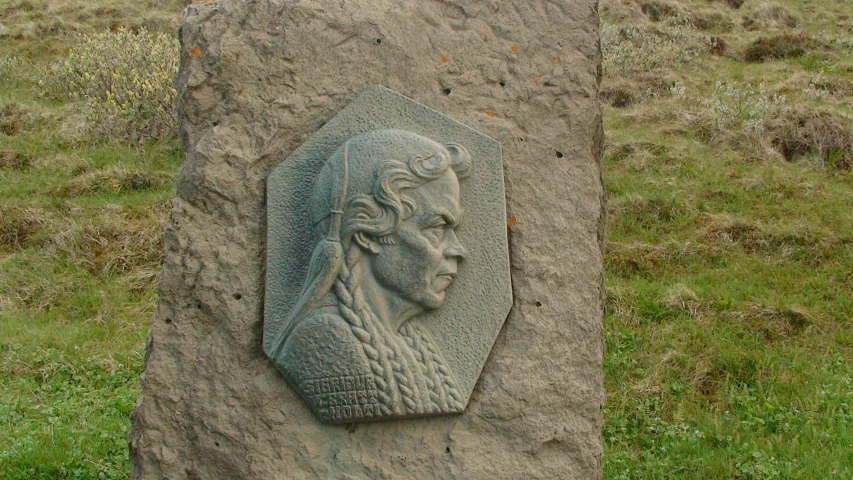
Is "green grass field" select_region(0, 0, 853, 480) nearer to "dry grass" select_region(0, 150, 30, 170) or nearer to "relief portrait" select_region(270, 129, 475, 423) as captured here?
"dry grass" select_region(0, 150, 30, 170)

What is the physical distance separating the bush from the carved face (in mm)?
5515

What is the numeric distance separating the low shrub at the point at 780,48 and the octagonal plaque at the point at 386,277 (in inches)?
349

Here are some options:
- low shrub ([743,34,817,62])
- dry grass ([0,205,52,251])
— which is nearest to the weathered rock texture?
dry grass ([0,205,52,251])

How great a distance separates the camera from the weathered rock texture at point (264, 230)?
2.76 m

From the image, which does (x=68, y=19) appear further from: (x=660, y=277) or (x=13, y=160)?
(x=660, y=277)

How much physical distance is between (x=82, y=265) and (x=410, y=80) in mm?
3313

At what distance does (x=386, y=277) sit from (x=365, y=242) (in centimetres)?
12

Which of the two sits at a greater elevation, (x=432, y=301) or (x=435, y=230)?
(x=435, y=230)

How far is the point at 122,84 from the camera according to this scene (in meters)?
8.12

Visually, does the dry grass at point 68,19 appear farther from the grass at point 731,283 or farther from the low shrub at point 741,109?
the low shrub at point 741,109

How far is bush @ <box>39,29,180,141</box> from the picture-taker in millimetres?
7734

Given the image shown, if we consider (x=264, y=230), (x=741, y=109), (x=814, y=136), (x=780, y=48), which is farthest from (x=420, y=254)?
(x=780, y=48)

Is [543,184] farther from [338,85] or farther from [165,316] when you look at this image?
[165,316]

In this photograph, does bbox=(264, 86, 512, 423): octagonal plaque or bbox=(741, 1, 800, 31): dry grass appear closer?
bbox=(264, 86, 512, 423): octagonal plaque
